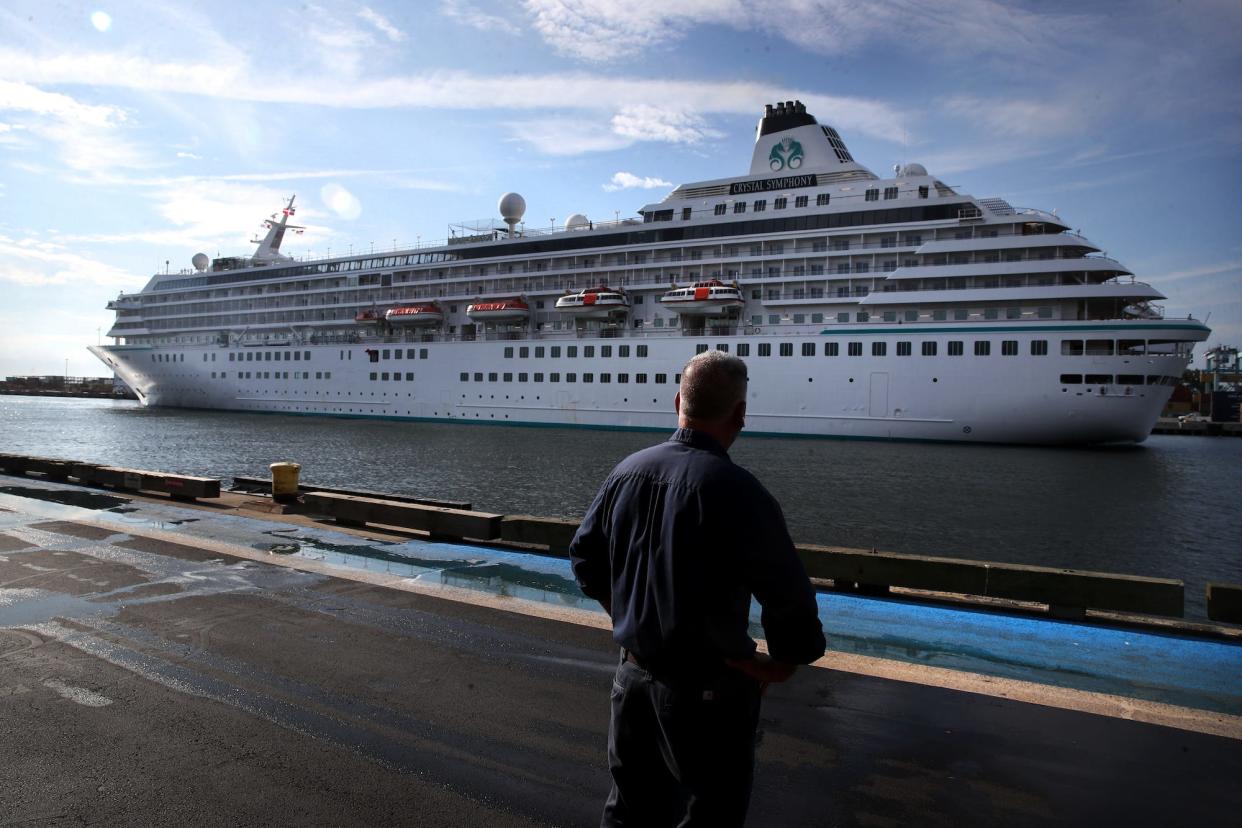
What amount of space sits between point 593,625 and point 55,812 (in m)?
3.52

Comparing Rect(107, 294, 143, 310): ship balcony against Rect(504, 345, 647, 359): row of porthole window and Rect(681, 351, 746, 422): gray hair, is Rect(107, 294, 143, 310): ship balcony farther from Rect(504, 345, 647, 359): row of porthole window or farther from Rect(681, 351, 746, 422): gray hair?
Rect(681, 351, 746, 422): gray hair

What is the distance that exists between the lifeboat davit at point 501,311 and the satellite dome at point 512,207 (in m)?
8.92

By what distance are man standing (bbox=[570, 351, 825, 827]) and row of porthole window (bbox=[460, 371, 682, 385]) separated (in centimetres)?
3903

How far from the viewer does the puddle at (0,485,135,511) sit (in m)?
12.1

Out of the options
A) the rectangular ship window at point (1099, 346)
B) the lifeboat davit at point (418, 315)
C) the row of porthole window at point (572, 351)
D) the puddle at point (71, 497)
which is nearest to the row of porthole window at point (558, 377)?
the row of porthole window at point (572, 351)

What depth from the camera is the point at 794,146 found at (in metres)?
44.1

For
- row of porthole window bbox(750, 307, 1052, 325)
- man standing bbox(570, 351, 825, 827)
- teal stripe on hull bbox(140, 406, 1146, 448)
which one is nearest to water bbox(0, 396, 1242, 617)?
teal stripe on hull bbox(140, 406, 1146, 448)

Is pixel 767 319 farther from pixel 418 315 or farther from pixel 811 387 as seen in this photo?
pixel 418 315

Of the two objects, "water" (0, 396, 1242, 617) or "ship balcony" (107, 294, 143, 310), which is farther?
"ship balcony" (107, 294, 143, 310)

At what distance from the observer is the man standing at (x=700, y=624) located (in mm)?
2191

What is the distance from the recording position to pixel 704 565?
2.25 m

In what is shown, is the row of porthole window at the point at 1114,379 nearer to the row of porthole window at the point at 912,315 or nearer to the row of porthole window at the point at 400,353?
the row of porthole window at the point at 912,315

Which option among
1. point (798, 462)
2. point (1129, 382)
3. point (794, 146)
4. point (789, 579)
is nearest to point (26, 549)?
point (789, 579)

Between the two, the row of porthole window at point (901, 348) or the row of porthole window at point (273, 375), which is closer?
the row of porthole window at point (901, 348)
